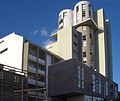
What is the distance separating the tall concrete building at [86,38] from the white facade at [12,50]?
18302 millimetres

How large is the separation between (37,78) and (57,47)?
21.4 meters

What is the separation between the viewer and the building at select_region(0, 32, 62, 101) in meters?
59.2

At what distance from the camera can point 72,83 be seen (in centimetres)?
5450

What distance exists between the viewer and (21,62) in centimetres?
5962

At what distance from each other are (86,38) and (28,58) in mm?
29570

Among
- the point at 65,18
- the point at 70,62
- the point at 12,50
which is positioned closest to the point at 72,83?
the point at 70,62

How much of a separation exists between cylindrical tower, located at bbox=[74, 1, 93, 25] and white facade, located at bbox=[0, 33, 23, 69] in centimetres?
2962

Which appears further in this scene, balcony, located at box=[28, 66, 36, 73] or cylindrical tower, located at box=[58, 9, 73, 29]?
cylindrical tower, located at box=[58, 9, 73, 29]

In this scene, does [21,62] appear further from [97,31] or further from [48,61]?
[97,31]

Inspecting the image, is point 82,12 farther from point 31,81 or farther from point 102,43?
point 31,81

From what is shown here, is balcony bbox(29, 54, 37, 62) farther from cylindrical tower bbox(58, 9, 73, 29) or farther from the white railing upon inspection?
cylindrical tower bbox(58, 9, 73, 29)

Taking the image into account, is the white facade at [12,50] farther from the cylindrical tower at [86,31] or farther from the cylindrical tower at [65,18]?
the cylindrical tower at [65,18]

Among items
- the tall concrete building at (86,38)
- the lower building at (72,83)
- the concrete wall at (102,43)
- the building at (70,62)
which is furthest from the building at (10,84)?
the concrete wall at (102,43)

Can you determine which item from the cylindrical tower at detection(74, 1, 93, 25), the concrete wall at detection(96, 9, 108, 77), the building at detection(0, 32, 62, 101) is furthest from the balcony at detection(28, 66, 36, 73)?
the cylindrical tower at detection(74, 1, 93, 25)
